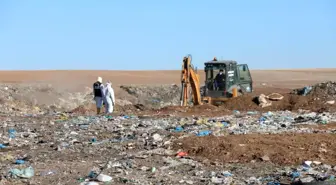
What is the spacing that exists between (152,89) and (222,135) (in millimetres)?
22712

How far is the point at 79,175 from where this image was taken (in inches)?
342

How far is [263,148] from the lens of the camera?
1029cm

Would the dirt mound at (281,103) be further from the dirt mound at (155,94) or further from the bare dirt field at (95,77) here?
the bare dirt field at (95,77)

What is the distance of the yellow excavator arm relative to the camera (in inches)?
907

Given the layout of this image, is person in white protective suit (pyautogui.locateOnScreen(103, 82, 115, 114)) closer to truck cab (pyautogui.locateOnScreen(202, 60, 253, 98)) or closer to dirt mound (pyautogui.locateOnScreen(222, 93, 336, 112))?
dirt mound (pyautogui.locateOnScreen(222, 93, 336, 112))

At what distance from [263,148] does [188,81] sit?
1290cm

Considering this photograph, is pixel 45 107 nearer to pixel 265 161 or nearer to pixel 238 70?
pixel 238 70

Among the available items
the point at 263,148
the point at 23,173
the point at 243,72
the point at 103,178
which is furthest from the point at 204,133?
the point at 243,72

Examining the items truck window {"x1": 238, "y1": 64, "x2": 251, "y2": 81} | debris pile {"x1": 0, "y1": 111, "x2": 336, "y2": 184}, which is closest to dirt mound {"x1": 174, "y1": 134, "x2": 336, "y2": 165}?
debris pile {"x1": 0, "y1": 111, "x2": 336, "y2": 184}

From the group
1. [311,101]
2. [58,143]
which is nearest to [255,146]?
[58,143]

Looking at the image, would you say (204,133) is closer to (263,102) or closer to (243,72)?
(263,102)

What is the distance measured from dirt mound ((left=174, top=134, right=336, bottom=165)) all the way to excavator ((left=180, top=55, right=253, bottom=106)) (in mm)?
11723

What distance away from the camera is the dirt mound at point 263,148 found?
32.1 feet

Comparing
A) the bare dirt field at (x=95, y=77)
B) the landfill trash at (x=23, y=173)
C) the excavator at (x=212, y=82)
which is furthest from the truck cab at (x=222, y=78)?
the bare dirt field at (x=95, y=77)
